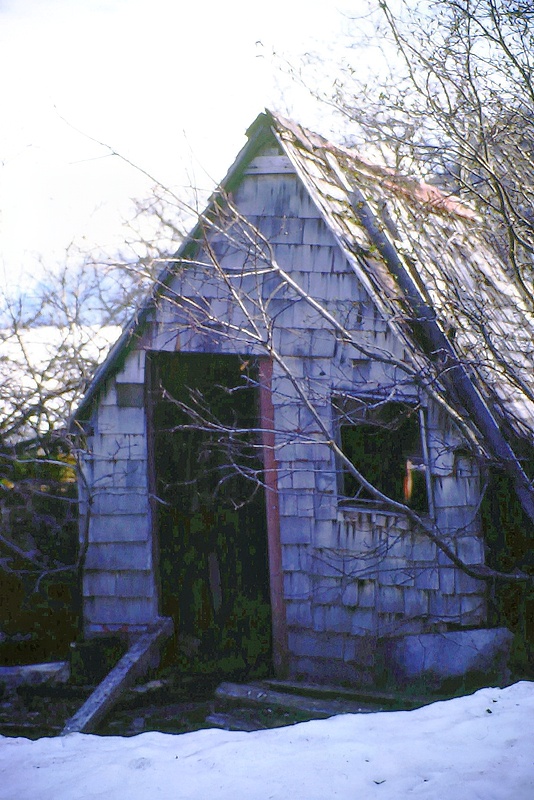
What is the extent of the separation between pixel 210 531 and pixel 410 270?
374 centimetres

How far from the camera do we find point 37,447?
10.2m

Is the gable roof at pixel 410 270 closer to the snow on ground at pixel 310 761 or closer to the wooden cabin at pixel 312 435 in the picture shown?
the wooden cabin at pixel 312 435

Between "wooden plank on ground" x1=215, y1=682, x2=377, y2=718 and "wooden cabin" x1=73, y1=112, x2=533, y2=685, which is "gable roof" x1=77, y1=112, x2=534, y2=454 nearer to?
"wooden cabin" x1=73, y1=112, x2=533, y2=685

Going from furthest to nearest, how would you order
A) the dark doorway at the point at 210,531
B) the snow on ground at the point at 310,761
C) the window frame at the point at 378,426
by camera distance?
1. the dark doorway at the point at 210,531
2. the window frame at the point at 378,426
3. the snow on ground at the point at 310,761

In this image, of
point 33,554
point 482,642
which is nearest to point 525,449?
point 482,642

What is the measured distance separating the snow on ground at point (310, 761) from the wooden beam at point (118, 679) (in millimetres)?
2287

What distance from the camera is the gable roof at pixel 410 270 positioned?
634cm

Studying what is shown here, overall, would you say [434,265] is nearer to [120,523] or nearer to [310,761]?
[120,523]

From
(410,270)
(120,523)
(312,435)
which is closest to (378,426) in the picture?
(312,435)

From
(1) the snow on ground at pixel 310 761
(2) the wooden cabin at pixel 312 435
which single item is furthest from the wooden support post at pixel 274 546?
(1) the snow on ground at pixel 310 761

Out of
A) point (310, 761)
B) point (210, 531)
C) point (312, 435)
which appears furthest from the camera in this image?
point (210, 531)

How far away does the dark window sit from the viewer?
23.2ft

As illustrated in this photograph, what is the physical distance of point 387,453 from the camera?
7.34 m

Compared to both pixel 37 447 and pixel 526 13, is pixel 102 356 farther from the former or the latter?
pixel 526 13
